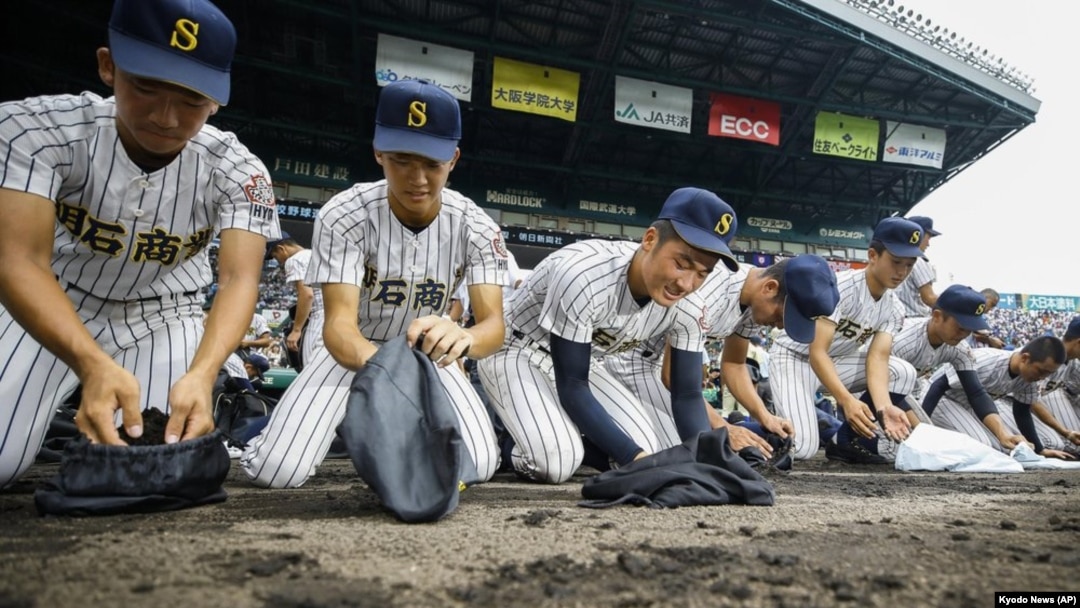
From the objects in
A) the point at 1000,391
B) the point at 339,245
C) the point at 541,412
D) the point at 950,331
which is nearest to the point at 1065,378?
the point at 1000,391

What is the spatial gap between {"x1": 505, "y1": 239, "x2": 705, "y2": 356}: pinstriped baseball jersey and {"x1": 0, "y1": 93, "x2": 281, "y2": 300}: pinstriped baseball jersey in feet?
3.34

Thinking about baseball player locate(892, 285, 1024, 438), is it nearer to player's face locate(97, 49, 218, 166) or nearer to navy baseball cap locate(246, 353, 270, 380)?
player's face locate(97, 49, 218, 166)

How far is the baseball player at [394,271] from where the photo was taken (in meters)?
1.92

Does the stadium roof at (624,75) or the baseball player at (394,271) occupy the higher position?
the stadium roof at (624,75)

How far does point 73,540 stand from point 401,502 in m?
0.59

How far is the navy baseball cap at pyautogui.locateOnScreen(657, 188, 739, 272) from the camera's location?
2074 millimetres

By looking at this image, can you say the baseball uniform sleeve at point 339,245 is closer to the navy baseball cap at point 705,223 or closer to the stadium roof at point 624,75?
the navy baseball cap at point 705,223

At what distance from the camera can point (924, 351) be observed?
455cm

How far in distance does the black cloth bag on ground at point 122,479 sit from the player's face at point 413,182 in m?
0.98

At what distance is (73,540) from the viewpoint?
1.09 m

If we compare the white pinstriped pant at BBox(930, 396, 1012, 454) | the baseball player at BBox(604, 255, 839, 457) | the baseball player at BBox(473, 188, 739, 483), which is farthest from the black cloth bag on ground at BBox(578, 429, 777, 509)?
the white pinstriped pant at BBox(930, 396, 1012, 454)

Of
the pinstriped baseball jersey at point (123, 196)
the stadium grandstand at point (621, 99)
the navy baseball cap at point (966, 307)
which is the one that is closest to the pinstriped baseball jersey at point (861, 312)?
the navy baseball cap at point (966, 307)

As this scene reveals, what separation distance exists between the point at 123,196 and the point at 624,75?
38.1 ft

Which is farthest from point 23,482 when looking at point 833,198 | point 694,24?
point 833,198
